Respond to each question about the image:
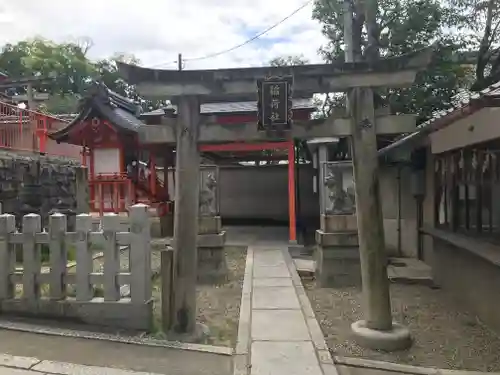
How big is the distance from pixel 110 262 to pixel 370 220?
323 centimetres

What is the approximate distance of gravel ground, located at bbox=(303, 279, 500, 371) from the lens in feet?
17.3

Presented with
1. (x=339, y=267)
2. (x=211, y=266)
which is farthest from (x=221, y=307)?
(x=339, y=267)

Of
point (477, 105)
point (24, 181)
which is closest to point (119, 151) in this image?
point (24, 181)

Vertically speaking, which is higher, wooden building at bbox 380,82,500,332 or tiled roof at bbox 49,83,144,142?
tiled roof at bbox 49,83,144,142

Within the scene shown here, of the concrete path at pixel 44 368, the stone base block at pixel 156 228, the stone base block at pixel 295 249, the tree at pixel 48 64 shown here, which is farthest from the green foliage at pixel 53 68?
the concrete path at pixel 44 368

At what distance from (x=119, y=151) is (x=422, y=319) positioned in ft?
40.1

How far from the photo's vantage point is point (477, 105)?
4238 millimetres

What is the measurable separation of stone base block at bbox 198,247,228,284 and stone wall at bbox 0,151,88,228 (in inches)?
151

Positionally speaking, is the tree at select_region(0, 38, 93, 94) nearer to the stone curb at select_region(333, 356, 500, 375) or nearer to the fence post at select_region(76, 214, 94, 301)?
the fence post at select_region(76, 214, 94, 301)

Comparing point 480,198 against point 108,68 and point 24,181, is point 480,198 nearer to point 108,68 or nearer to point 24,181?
point 24,181

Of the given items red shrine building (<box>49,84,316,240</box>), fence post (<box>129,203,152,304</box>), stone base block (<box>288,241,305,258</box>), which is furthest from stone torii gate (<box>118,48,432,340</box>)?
red shrine building (<box>49,84,316,240</box>)

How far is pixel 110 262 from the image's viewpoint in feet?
17.5

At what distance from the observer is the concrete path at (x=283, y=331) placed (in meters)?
4.49

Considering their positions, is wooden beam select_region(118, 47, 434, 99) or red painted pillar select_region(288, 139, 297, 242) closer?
wooden beam select_region(118, 47, 434, 99)
